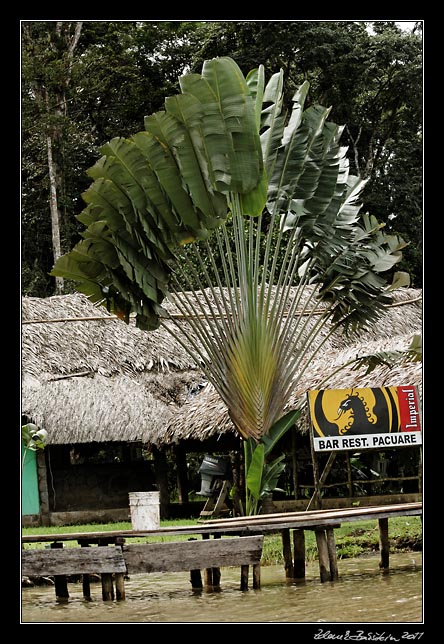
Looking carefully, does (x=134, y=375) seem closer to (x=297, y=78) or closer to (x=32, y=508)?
(x=32, y=508)

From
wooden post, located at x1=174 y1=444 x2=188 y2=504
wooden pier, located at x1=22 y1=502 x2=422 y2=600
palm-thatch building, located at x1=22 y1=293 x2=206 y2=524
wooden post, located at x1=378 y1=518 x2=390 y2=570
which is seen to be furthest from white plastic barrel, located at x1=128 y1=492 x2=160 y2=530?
wooden post, located at x1=174 y1=444 x2=188 y2=504

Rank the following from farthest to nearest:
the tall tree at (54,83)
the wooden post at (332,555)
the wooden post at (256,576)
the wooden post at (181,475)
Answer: the tall tree at (54,83)
the wooden post at (181,475)
the wooden post at (332,555)
the wooden post at (256,576)

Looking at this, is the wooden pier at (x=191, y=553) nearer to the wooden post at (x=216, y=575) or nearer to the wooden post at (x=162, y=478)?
the wooden post at (x=216, y=575)

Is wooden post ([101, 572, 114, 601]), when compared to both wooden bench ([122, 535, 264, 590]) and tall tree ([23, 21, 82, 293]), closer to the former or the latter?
wooden bench ([122, 535, 264, 590])

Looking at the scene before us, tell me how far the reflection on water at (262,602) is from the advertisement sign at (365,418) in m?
1.23

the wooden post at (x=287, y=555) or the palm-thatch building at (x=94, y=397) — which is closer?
the wooden post at (x=287, y=555)

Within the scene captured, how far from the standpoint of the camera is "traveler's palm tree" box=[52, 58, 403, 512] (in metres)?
8.77

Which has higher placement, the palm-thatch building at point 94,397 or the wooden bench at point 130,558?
the palm-thatch building at point 94,397

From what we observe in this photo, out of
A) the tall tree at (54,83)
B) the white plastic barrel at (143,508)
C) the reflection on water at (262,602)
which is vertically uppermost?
the tall tree at (54,83)

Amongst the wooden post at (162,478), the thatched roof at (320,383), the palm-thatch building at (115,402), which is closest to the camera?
the thatched roof at (320,383)

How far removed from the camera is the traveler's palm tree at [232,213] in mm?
8766

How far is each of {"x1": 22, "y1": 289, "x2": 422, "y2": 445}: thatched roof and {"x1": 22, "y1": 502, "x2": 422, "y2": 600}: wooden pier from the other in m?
3.22

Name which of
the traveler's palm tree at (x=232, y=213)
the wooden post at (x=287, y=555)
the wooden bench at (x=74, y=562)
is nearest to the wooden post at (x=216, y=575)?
the wooden post at (x=287, y=555)

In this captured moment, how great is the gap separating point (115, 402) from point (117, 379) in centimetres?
58
